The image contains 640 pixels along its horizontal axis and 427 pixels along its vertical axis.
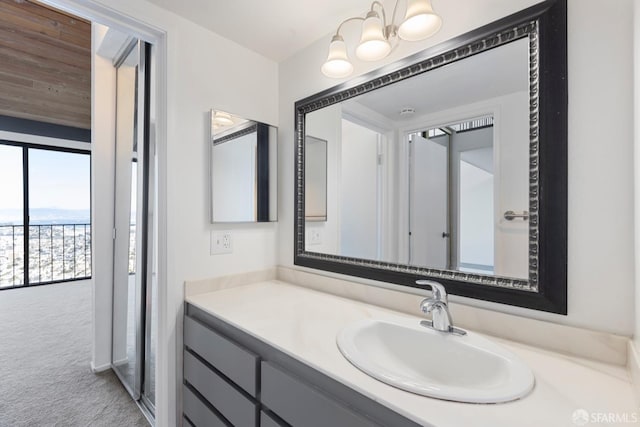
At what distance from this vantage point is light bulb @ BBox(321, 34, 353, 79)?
1294 mm

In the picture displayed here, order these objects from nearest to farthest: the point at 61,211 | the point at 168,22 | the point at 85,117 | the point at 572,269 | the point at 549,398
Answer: the point at 549,398, the point at 572,269, the point at 168,22, the point at 85,117, the point at 61,211

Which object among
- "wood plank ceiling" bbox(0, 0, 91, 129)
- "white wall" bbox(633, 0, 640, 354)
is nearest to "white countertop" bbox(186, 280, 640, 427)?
"white wall" bbox(633, 0, 640, 354)

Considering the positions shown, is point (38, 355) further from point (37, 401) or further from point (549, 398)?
point (549, 398)

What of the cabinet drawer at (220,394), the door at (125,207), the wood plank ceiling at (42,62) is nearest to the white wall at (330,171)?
the cabinet drawer at (220,394)

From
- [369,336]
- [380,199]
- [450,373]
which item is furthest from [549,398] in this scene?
[380,199]

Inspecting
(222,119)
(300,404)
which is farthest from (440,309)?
(222,119)

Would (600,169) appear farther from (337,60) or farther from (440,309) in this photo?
(337,60)

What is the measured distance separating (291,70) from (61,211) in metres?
Result: 4.86

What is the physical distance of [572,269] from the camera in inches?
34.3

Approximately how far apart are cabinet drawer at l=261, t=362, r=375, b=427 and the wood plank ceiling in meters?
2.95

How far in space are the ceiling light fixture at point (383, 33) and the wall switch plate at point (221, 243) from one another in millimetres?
985

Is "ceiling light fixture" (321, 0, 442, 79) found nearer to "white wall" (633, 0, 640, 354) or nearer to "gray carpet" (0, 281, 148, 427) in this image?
"white wall" (633, 0, 640, 354)

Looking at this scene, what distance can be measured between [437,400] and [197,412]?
113 cm

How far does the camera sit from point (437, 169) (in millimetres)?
1242
